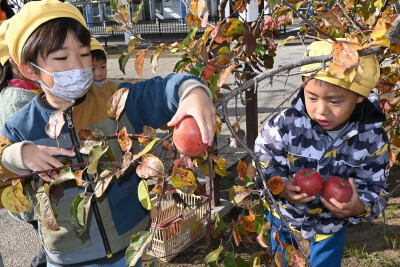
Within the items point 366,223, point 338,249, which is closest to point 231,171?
point 366,223

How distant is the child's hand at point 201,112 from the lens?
107cm

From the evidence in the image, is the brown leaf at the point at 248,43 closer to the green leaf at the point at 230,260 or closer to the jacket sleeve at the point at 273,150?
the jacket sleeve at the point at 273,150

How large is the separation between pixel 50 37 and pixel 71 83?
18 cm

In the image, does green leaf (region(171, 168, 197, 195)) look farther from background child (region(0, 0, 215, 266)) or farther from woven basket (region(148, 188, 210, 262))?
woven basket (region(148, 188, 210, 262))

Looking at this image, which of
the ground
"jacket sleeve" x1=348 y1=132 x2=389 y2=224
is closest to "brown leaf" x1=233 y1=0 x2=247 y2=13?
"jacket sleeve" x1=348 y1=132 x2=389 y2=224

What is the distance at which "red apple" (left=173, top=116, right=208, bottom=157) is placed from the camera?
1.12 m

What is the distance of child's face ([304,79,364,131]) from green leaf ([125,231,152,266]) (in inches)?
36.3

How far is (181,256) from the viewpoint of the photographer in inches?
120

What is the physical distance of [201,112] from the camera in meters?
1.12

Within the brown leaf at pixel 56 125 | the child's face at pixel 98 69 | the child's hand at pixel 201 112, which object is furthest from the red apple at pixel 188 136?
the child's face at pixel 98 69

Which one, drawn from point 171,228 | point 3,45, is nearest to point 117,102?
point 3,45

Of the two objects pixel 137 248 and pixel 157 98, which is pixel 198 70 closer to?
pixel 157 98

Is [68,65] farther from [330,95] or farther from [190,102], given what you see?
[330,95]

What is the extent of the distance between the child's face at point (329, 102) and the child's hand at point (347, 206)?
304 millimetres
